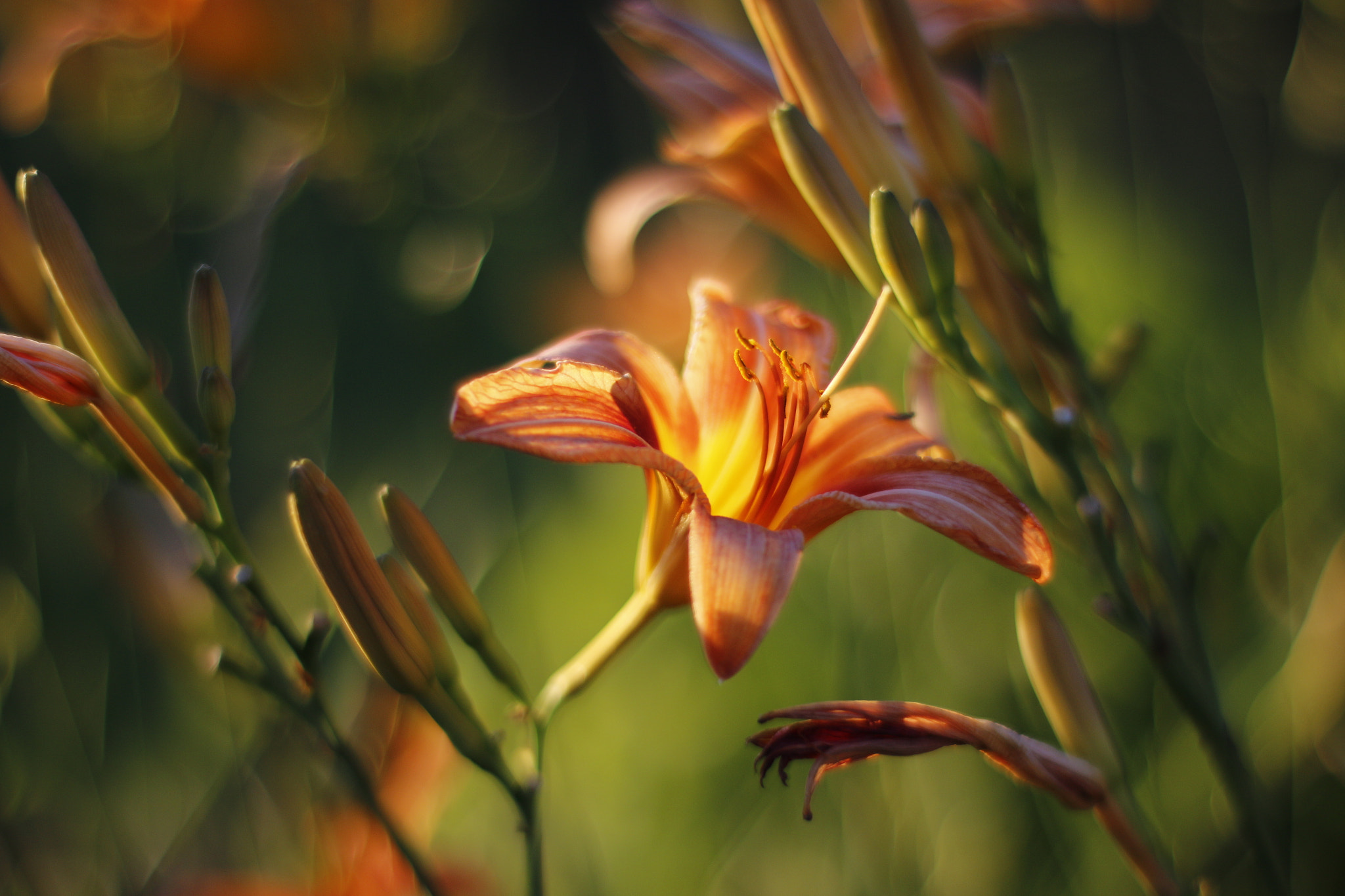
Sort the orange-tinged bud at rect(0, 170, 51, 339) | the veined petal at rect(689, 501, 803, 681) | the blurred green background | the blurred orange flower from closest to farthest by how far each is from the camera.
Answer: the veined petal at rect(689, 501, 803, 681), the orange-tinged bud at rect(0, 170, 51, 339), the blurred green background, the blurred orange flower

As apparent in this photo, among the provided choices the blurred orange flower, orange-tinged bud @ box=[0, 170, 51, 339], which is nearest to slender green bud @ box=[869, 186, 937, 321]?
orange-tinged bud @ box=[0, 170, 51, 339]

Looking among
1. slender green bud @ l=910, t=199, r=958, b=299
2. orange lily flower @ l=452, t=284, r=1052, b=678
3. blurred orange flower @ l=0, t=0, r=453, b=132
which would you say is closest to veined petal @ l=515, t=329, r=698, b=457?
orange lily flower @ l=452, t=284, r=1052, b=678

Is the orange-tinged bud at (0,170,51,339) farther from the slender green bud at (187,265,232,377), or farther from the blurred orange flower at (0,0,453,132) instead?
the blurred orange flower at (0,0,453,132)

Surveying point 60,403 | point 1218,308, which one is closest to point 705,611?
point 60,403

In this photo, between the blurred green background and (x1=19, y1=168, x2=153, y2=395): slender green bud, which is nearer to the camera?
(x1=19, y1=168, x2=153, y2=395): slender green bud

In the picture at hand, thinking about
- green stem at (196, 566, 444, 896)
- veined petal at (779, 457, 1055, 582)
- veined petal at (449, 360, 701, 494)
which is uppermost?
veined petal at (449, 360, 701, 494)

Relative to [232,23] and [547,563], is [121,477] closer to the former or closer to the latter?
[547,563]

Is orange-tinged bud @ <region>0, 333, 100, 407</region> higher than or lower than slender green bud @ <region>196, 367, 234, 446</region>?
higher

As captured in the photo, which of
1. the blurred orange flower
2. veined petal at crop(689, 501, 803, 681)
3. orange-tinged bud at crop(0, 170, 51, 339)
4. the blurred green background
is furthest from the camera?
the blurred orange flower
